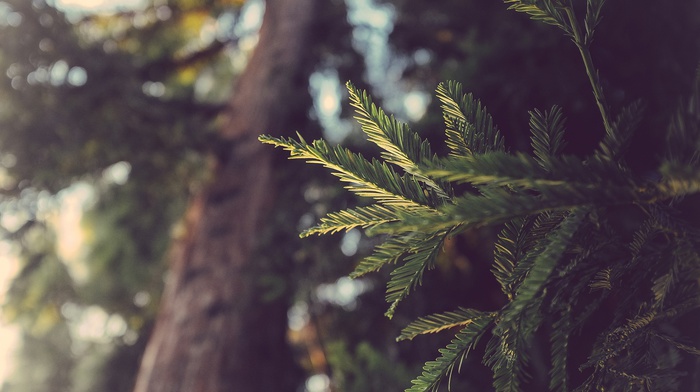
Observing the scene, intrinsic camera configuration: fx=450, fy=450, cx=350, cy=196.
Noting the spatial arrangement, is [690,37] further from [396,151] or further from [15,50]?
[15,50]

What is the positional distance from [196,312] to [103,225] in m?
3.23

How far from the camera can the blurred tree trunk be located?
262 cm

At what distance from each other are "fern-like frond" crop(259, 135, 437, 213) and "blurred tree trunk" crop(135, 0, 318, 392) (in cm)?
210

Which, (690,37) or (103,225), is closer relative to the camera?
(690,37)

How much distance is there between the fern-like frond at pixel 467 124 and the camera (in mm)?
696

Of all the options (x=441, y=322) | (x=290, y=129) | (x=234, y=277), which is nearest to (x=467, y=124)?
(x=441, y=322)

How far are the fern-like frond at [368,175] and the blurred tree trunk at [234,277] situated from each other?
6.89 ft

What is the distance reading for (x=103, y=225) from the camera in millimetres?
5355

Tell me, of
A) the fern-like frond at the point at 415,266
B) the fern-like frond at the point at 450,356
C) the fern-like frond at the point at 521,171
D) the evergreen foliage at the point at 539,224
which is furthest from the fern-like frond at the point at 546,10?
the fern-like frond at the point at 450,356

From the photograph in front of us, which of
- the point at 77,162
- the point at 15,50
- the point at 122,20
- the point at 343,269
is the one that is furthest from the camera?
the point at 122,20

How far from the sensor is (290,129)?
3.50 meters

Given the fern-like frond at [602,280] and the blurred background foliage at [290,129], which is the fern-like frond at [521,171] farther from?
the blurred background foliage at [290,129]

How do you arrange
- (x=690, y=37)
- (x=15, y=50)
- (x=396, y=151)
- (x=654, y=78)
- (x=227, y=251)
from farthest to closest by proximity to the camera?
1. (x=15, y=50)
2. (x=227, y=251)
3. (x=654, y=78)
4. (x=690, y=37)
5. (x=396, y=151)

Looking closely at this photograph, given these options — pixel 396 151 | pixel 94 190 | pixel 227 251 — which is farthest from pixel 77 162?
pixel 396 151
